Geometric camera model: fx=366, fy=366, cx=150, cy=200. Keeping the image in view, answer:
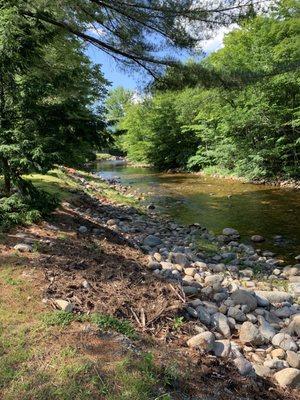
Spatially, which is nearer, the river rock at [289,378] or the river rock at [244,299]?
the river rock at [289,378]

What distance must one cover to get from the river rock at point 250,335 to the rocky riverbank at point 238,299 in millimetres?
10

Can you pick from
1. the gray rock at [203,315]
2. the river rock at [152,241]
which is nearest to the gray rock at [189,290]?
the gray rock at [203,315]

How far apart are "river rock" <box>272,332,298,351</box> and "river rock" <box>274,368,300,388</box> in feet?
1.78

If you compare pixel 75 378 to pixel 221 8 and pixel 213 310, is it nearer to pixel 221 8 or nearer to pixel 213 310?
pixel 213 310

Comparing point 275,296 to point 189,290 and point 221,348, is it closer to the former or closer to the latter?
point 189,290

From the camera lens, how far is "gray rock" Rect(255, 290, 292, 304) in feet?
16.9

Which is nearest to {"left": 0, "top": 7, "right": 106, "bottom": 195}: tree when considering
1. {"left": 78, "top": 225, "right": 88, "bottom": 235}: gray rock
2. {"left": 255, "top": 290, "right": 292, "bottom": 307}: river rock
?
{"left": 78, "top": 225, "right": 88, "bottom": 235}: gray rock

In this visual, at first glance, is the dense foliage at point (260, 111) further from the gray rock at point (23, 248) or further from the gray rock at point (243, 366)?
the gray rock at point (243, 366)

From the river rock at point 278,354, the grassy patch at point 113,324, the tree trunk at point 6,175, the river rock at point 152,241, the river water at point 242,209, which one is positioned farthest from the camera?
the river water at point 242,209

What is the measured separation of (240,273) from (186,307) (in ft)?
8.47

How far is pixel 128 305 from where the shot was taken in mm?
3891

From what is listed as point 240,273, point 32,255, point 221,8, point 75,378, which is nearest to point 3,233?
point 32,255

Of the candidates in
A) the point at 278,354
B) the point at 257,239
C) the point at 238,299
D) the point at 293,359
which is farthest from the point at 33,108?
the point at 257,239

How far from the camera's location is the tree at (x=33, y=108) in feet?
17.1
